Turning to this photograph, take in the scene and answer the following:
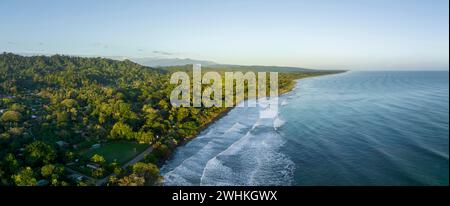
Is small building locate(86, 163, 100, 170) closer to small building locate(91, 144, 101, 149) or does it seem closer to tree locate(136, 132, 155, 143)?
small building locate(91, 144, 101, 149)

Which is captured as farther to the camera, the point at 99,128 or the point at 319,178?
the point at 99,128

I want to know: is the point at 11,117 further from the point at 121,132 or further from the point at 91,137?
the point at 121,132

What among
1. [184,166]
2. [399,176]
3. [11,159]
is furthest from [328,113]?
[11,159]


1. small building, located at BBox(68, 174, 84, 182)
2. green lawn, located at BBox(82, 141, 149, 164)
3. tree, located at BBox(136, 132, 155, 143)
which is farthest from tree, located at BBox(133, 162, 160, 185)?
tree, located at BBox(136, 132, 155, 143)
